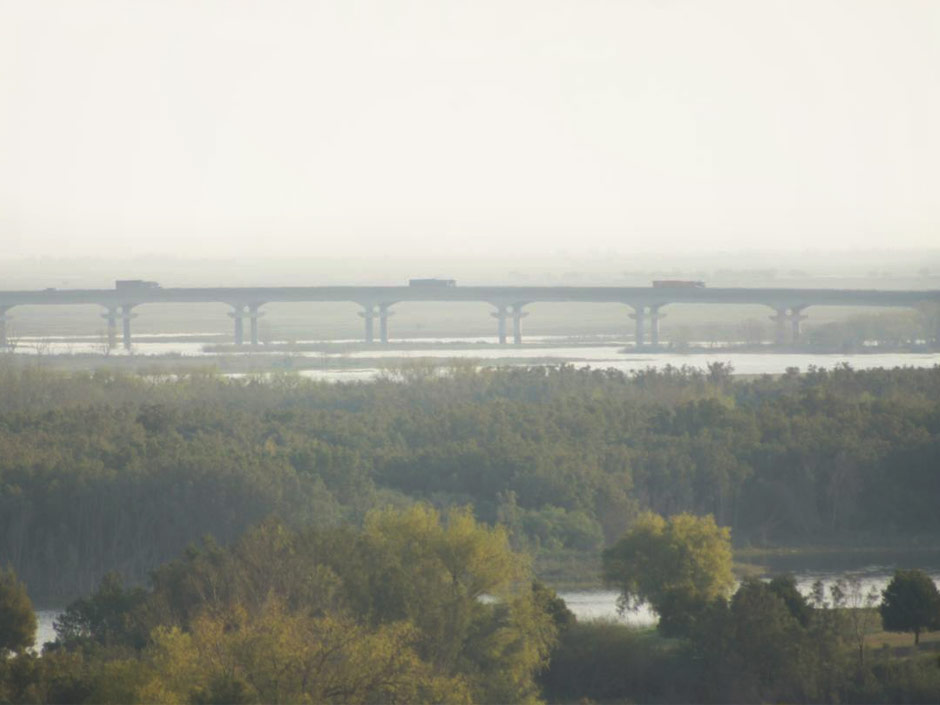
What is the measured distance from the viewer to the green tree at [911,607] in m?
28.6

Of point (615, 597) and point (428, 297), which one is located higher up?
point (428, 297)

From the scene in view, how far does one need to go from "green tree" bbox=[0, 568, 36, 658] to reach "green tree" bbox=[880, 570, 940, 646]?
37.4ft

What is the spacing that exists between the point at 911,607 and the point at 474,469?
15128mm

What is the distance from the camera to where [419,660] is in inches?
911

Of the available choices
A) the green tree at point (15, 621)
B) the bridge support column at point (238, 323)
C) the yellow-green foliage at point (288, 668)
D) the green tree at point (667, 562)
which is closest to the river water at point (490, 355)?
the bridge support column at point (238, 323)

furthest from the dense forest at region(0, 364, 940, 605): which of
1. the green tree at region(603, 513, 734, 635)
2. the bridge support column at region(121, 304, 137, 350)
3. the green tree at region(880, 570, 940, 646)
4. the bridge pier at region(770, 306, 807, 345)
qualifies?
the bridge support column at region(121, 304, 137, 350)

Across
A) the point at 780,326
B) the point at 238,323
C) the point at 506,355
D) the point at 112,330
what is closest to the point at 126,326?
the point at 112,330

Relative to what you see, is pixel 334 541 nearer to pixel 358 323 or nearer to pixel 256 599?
pixel 256 599

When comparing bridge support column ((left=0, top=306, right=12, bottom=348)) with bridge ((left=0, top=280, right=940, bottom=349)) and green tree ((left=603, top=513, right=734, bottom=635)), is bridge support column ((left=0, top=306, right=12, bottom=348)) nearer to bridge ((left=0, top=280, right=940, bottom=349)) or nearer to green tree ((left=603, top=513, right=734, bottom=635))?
bridge ((left=0, top=280, right=940, bottom=349))

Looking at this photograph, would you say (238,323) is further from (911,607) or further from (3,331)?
(911,607)

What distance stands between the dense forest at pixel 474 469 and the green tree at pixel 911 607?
32.6 ft

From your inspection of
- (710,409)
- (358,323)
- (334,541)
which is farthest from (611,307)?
(334,541)

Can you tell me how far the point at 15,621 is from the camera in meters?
27.1

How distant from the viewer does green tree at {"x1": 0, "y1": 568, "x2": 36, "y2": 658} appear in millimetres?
26969
